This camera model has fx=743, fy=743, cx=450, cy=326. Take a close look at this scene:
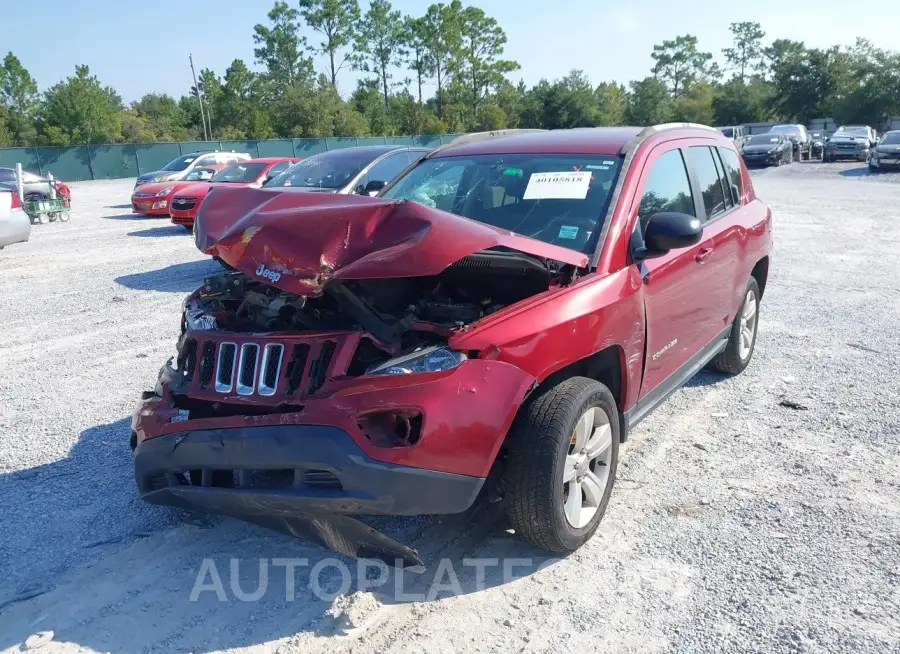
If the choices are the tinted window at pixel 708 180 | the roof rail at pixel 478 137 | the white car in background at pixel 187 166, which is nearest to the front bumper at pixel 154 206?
the white car in background at pixel 187 166

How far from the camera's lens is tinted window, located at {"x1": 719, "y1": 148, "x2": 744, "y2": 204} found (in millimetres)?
5375

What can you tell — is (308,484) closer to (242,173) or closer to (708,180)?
(708,180)

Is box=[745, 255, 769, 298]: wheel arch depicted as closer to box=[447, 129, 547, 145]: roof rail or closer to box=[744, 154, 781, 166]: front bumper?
box=[447, 129, 547, 145]: roof rail

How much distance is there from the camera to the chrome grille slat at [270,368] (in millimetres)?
3004

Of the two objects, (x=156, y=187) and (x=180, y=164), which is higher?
(x=180, y=164)

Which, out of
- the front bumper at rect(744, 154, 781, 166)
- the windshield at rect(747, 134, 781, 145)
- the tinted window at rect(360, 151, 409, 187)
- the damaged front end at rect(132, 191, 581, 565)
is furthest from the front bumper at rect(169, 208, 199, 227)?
the windshield at rect(747, 134, 781, 145)

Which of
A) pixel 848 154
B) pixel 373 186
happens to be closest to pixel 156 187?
pixel 373 186

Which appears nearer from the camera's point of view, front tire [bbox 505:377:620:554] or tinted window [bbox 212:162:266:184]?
front tire [bbox 505:377:620:554]

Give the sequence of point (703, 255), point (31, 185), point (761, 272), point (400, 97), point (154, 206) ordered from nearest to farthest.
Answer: point (703, 255), point (761, 272), point (154, 206), point (31, 185), point (400, 97)

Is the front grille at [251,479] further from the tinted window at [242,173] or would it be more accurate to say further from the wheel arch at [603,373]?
the tinted window at [242,173]

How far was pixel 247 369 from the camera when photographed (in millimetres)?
3098

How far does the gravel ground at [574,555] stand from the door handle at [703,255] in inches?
43.5

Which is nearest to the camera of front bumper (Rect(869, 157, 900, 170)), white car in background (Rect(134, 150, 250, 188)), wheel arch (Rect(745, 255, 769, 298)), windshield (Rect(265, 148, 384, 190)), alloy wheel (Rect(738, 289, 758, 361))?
alloy wheel (Rect(738, 289, 758, 361))

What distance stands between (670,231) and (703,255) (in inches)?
38.6
